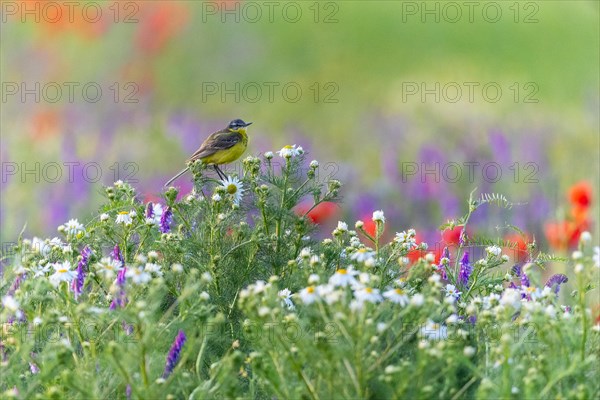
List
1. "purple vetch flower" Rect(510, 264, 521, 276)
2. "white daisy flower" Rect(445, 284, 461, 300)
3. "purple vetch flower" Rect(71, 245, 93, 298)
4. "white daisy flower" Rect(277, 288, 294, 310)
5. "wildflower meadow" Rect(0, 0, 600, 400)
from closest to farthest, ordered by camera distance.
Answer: "wildflower meadow" Rect(0, 0, 600, 400) → "white daisy flower" Rect(277, 288, 294, 310) → "purple vetch flower" Rect(71, 245, 93, 298) → "white daisy flower" Rect(445, 284, 461, 300) → "purple vetch flower" Rect(510, 264, 521, 276)

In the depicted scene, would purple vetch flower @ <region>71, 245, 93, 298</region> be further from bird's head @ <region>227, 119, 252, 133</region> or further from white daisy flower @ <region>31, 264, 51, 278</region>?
bird's head @ <region>227, 119, 252, 133</region>

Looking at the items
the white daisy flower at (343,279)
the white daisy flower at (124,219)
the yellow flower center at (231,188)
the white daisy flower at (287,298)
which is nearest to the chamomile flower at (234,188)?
the yellow flower center at (231,188)

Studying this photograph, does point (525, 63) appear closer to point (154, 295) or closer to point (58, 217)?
point (58, 217)

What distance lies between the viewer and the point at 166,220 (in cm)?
303

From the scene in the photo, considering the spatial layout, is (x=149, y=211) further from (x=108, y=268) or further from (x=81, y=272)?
(x=108, y=268)

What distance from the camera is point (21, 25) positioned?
9438mm

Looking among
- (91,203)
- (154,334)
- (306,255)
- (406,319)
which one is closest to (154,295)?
(154,334)

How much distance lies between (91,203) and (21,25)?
10.1 ft

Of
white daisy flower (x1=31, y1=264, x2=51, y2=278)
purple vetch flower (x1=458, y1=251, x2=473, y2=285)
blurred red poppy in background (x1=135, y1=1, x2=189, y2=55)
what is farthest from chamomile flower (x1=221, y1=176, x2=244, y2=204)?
blurred red poppy in background (x1=135, y1=1, x2=189, y2=55)

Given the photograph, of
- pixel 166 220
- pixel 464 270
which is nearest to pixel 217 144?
pixel 166 220

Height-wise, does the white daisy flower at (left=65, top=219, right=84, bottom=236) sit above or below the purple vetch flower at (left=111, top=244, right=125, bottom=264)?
above

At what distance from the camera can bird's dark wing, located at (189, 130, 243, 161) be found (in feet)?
12.5

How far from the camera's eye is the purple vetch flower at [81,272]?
2.72 metres

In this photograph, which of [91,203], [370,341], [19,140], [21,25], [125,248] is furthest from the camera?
[21,25]
